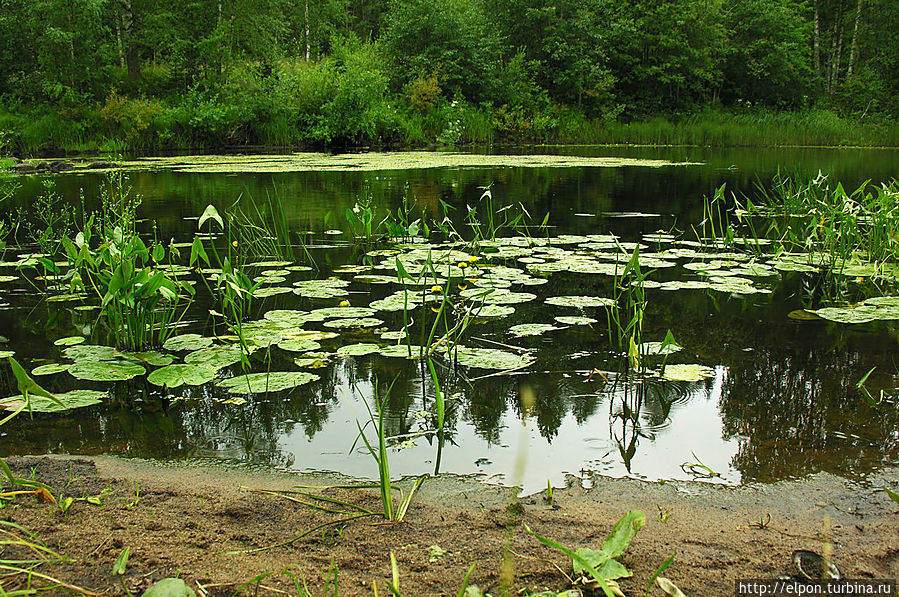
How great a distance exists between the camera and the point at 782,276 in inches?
161

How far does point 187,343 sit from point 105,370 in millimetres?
386

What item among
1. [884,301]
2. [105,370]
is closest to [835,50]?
[884,301]

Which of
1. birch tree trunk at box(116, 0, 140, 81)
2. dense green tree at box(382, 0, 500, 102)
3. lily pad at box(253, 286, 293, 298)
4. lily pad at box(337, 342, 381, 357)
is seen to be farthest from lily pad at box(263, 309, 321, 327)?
birch tree trunk at box(116, 0, 140, 81)

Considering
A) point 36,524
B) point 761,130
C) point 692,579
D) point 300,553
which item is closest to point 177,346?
point 36,524

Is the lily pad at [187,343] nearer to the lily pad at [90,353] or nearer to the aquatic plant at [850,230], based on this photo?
the lily pad at [90,353]

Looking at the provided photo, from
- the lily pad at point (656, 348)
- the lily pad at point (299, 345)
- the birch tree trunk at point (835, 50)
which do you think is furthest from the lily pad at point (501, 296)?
the birch tree trunk at point (835, 50)

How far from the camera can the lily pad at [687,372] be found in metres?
2.41

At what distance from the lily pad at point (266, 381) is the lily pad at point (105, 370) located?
0.32 meters

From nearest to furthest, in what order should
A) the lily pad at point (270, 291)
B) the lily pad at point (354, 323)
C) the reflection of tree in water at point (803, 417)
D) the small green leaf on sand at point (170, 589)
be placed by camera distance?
the small green leaf on sand at point (170, 589)
the reflection of tree in water at point (803, 417)
the lily pad at point (354, 323)
the lily pad at point (270, 291)

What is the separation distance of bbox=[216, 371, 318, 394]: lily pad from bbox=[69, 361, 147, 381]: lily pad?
12.7 inches

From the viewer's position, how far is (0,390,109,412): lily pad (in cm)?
213

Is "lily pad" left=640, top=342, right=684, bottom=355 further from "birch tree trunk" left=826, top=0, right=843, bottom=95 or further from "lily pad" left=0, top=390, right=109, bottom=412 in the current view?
"birch tree trunk" left=826, top=0, right=843, bottom=95

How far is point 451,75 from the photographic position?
67.8 feet

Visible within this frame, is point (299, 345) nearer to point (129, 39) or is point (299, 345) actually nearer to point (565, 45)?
point (129, 39)
